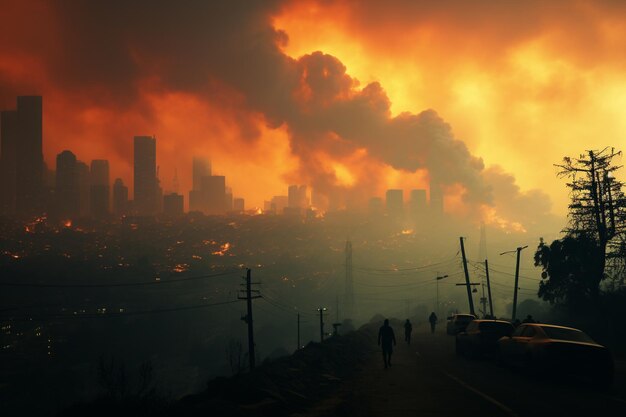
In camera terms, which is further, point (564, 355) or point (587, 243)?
point (587, 243)

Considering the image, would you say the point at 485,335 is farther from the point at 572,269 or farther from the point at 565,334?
the point at 572,269

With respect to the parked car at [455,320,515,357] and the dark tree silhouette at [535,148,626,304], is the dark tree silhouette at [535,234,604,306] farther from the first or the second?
the parked car at [455,320,515,357]

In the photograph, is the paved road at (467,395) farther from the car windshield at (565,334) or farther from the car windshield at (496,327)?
the car windshield at (496,327)

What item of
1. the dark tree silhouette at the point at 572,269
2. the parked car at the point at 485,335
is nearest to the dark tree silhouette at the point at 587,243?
the dark tree silhouette at the point at 572,269

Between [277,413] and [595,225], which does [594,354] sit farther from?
[595,225]

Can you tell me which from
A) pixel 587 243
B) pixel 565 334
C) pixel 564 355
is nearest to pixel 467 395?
pixel 564 355

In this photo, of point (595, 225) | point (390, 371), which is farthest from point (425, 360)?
point (595, 225)
